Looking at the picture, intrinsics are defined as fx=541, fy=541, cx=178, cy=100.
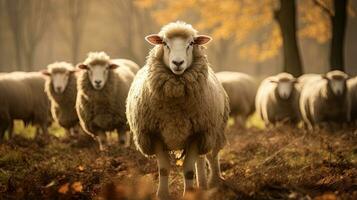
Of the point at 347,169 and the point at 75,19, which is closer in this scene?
the point at 347,169

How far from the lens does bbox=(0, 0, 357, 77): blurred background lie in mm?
16172

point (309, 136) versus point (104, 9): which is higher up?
point (104, 9)

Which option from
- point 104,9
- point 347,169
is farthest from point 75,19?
point 347,169

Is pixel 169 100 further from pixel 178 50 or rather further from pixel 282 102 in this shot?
pixel 282 102

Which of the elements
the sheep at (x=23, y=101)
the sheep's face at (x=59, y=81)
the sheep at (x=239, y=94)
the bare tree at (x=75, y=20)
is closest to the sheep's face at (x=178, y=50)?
the sheep's face at (x=59, y=81)

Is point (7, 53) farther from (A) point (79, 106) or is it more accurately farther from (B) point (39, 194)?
(B) point (39, 194)

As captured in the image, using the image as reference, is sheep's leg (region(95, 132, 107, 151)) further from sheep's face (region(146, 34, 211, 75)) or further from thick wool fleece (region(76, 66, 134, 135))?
→ sheep's face (region(146, 34, 211, 75))

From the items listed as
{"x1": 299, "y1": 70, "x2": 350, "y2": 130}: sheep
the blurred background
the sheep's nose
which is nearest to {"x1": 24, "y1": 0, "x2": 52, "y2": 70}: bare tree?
the blurred background

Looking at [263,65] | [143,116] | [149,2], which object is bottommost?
[263,65]

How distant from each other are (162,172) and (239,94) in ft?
29.2

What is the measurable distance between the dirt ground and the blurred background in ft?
20.3

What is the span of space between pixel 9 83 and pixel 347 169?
25.3ft

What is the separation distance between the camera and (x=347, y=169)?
6750 millimetres

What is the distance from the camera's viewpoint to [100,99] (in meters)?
9.43
